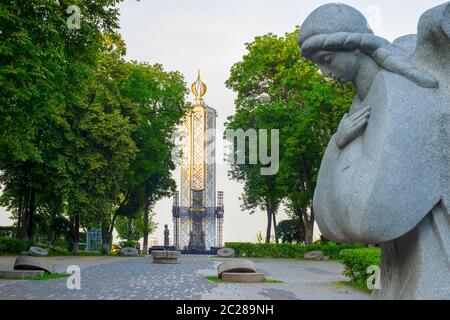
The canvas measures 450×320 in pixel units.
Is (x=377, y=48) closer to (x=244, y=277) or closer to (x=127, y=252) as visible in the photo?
(x=244, y=277)

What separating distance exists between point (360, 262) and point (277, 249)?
66.9 feet

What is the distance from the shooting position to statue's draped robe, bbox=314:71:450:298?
3.02m

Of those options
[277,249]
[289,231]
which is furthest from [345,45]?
[289,231]

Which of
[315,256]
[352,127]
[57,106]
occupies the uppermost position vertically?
[57,106]

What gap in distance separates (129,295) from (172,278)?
5.40 m

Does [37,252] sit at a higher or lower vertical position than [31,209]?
lower

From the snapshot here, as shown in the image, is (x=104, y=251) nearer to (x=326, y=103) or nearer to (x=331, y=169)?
(x=326, y=103)

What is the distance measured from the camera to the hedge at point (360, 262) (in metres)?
15.8

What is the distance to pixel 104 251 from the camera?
3778 cm

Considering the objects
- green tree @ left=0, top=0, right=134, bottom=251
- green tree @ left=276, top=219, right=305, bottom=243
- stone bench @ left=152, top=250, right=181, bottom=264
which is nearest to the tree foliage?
green tree @ left=0, top=0, right=134, bottom=251

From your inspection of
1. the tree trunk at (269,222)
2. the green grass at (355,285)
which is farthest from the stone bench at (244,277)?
the tree trunk at (269,222)

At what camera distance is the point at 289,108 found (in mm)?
34031

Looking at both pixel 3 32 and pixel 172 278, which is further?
pixel 172 278
